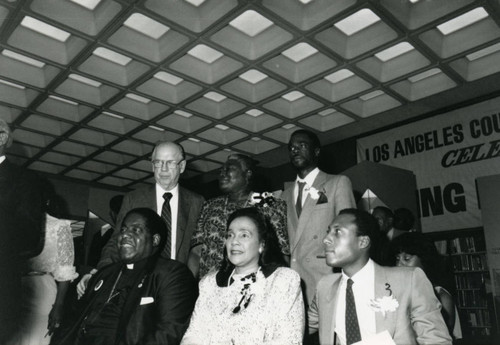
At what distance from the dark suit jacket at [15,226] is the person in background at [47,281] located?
2.44ft

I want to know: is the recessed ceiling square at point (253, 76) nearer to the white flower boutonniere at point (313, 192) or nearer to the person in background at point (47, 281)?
the white flower boutonniere at point (313, 192)

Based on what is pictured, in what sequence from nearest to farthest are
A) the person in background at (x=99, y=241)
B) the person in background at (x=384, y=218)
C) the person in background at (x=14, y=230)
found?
the person in background at (x=14, y=230) < the person in background at (x=384, y=218) < the person in background at (x=99, y=241)

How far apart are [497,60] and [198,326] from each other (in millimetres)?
5604

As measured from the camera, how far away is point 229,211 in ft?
10.2

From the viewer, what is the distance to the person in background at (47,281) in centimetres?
300

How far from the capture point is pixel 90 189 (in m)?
11.2

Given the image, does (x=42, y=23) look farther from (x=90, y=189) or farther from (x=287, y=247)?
(x=90, y=189)

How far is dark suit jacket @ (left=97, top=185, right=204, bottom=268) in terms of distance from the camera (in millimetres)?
3146

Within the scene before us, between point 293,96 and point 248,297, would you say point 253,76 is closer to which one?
point 293,96

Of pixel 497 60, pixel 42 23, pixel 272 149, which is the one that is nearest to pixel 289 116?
pixel 272 149

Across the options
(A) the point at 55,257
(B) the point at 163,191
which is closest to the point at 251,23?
(B) the point at 163,191

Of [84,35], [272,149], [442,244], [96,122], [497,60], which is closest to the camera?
[84,35]

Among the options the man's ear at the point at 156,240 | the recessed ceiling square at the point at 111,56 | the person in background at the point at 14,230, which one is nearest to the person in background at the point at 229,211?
the man's ear at the point at 156,240

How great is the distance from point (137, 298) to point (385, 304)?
1297 millimetres
